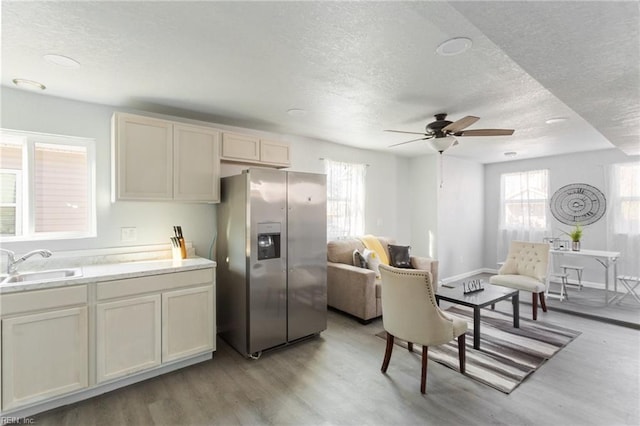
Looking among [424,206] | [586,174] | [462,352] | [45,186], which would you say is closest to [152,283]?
[45,186]

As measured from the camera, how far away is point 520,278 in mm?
3998

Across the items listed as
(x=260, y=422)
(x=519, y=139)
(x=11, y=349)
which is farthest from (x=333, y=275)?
(x=519, y=139)

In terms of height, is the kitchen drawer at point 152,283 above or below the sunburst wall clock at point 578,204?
below

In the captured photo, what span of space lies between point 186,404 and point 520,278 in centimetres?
411

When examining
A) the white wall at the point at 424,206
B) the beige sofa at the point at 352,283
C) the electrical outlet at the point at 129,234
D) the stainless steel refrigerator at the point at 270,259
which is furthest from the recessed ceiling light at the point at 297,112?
the white wall at the point at 424,206

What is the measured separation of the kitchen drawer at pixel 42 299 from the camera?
6.36ft

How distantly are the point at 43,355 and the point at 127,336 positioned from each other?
490 mm

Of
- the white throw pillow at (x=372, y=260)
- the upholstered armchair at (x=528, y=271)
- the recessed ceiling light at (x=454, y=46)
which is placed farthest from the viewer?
the white throw pillow at (x=372, y=260)

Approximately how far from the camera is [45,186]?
267 cm

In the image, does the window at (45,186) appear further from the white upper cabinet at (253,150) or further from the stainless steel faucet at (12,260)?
the white upper cabinet at (253,150)

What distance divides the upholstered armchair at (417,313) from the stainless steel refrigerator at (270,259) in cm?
100

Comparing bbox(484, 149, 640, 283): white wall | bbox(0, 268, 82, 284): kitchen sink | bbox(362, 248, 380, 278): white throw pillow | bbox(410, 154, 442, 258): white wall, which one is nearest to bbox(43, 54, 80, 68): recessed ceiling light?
bbox(0, 268, 82, 284): kitchen sink

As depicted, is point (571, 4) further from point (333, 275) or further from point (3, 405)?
point (3, 405)

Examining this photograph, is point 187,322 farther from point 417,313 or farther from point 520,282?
point 520,282
